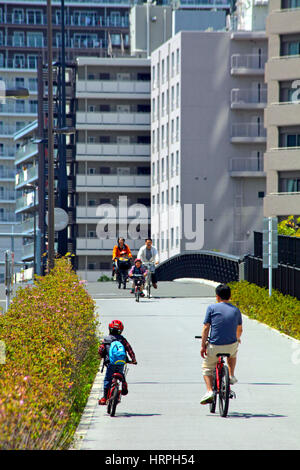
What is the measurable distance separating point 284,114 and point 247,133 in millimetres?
20237

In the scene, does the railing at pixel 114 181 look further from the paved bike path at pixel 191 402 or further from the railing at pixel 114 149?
the paved bike path at pixel 191 402

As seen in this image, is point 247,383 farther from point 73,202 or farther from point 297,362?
point 73,202

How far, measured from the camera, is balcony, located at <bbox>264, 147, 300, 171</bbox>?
63.8m

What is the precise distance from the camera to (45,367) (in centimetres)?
1009

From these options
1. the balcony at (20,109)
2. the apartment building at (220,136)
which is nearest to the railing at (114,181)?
the apartment building at (220,136)

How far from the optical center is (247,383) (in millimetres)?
14938

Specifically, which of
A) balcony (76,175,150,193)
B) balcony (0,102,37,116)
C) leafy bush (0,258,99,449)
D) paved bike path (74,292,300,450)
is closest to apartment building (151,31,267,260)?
balcony (76,175,150,193)

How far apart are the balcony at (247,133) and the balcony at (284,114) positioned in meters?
19.0

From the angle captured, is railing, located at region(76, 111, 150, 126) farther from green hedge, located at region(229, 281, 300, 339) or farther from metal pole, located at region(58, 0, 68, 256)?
green hedge, located at region(229, 281, 300, 339)

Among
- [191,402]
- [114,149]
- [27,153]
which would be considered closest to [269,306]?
[191,402]

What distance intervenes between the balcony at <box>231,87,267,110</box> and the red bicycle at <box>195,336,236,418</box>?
7160cm

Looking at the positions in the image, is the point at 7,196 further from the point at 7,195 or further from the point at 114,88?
the point at 114,88

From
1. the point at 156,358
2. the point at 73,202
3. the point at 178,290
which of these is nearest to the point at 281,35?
the point at 178,290
